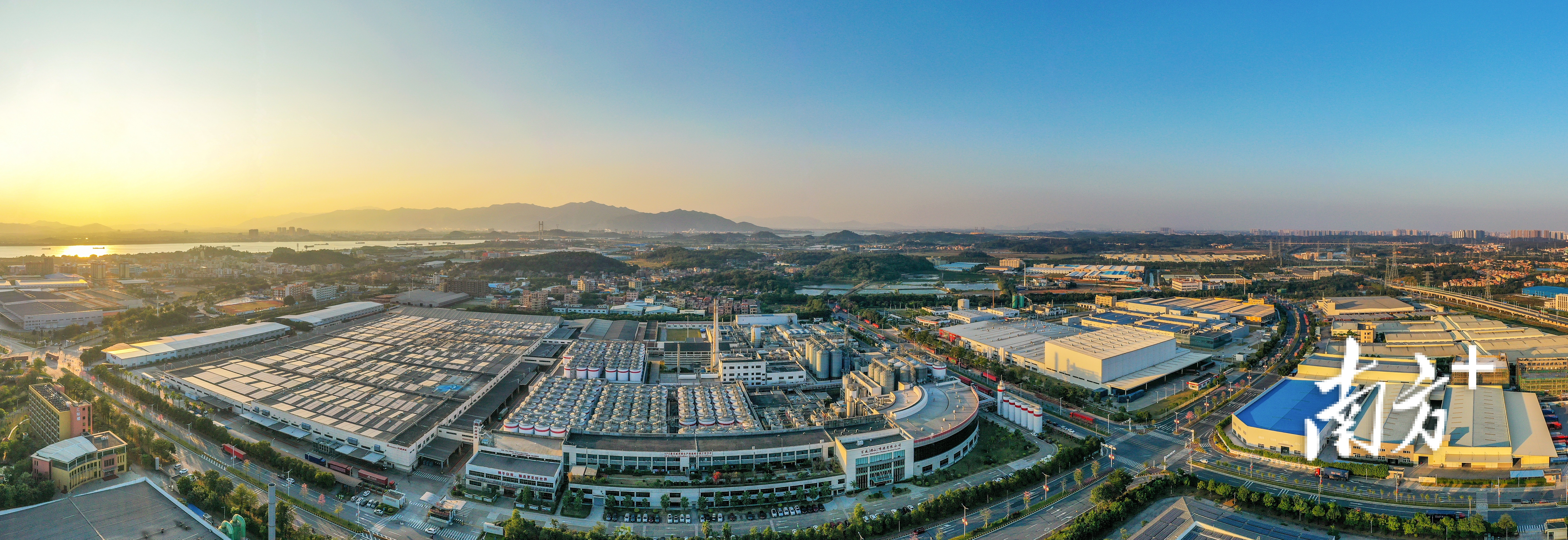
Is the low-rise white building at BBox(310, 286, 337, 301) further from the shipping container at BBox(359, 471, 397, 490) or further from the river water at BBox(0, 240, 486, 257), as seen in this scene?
the shipping container at BBox(359, 471, 397, 490)

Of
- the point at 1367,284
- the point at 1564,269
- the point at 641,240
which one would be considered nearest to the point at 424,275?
the point at 641,240

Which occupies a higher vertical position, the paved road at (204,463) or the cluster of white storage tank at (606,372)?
the cluster of white storage tank at (606,372)

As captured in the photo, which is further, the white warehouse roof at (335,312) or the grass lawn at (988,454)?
the white warehouse roof at (335,312)

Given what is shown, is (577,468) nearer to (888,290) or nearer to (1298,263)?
(888,290)

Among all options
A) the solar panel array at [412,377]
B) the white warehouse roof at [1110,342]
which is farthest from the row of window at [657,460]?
the white warehouse roof at [1110,342]

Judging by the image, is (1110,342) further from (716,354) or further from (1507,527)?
(716,354)

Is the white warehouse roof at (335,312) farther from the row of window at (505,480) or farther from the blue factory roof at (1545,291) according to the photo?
the blue factory roof at (1545,291)

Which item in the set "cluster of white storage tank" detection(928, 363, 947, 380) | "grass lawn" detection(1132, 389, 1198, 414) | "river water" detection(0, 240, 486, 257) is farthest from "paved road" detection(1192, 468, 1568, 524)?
"river water" detection(0, 240, 486, 257)
